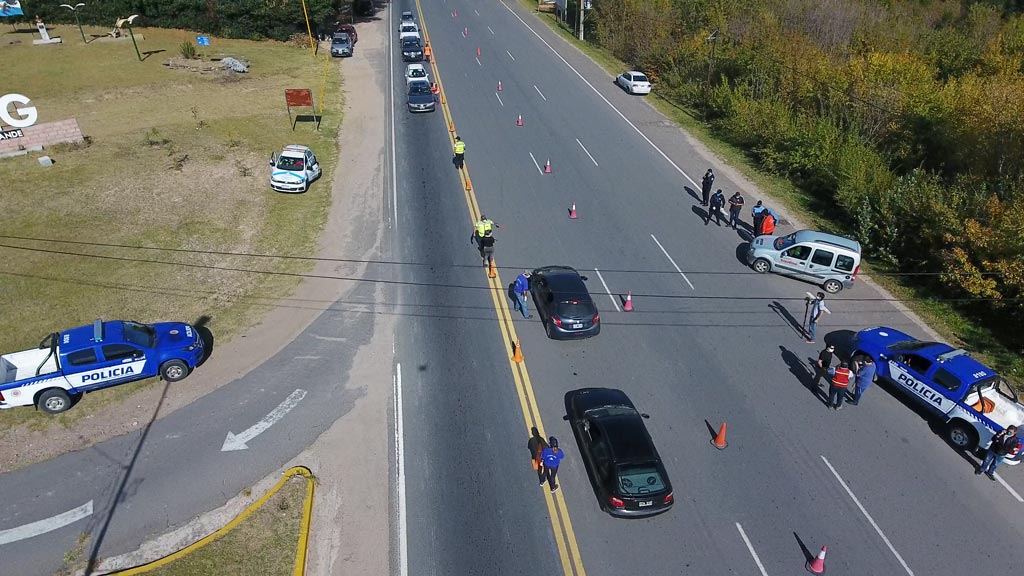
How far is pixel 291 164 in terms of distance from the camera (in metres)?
27.0

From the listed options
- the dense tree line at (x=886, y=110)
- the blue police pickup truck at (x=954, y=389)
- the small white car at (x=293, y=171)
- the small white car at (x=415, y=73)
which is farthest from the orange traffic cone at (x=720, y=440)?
the small white car at (x=415, y=73)

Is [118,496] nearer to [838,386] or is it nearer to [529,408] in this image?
[529,408]

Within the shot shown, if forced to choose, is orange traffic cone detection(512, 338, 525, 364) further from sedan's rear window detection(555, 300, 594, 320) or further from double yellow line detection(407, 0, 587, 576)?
sedan's rear window detection(555, 300, 594, 320)

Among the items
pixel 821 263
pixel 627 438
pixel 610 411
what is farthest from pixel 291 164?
pixel 821 263

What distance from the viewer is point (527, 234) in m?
23.8

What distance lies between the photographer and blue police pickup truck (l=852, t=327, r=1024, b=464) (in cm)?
1443

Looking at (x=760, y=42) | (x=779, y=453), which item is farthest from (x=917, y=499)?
(x=760, y=42)

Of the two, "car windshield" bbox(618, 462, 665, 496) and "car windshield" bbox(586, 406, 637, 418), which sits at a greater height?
"car windshield" bbox(586, 406, 637, 418)

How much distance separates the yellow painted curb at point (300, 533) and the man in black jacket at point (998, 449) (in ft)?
51.0

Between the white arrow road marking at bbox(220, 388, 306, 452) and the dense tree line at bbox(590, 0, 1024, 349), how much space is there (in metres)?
21.0

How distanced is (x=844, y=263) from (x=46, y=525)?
78.1 feet

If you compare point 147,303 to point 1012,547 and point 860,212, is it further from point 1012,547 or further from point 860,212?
point 860,212

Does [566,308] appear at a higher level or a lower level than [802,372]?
higher

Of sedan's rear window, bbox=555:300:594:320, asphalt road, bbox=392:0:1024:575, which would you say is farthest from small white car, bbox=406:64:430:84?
sedan's rear window, bbox=555:300:594:320
